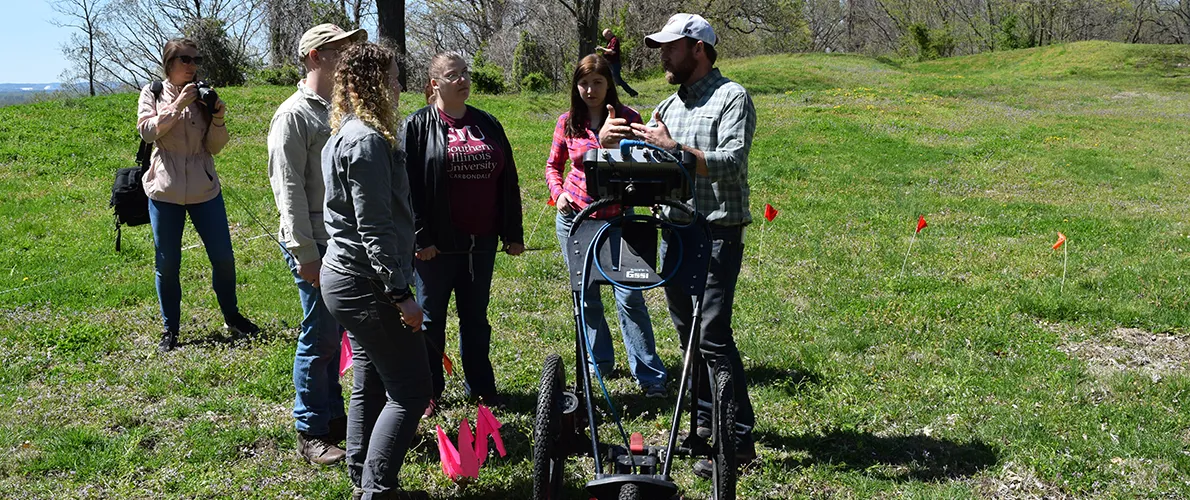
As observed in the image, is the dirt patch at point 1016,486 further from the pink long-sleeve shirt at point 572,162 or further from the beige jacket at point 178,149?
the beige jacket at point 178,149

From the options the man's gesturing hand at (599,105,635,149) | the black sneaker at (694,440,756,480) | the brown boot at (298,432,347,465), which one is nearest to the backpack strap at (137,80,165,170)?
the brown boot at (298,432,347,465)

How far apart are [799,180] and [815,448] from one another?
8.92 m

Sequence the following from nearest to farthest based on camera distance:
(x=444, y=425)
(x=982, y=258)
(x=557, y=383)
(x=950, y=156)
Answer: (x=557, y=383)
(x=444, y=425)
(x=982, y=258)
(x=950, y=156)

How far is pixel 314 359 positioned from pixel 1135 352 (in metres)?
5.31

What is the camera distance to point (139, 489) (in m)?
4.21

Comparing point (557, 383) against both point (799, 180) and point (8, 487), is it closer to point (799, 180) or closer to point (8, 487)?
point (8, 487)

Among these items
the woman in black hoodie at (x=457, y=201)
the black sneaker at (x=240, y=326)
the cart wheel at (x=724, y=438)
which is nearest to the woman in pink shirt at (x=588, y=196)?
the woman in black hoodie at (x=457, y=201)

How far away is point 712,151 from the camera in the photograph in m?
3.99

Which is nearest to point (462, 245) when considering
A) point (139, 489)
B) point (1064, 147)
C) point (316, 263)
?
point (316, 263)

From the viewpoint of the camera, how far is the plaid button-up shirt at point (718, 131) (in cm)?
395

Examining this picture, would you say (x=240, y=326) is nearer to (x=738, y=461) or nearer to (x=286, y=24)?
(x=738, y=461)

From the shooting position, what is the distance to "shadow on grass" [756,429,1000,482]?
4.38m

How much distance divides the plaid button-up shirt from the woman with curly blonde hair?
132 centimetres

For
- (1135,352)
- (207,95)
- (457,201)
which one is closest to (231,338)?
(207,95)
